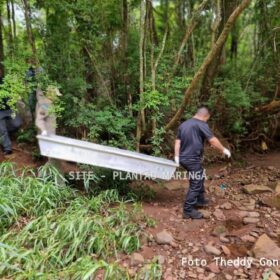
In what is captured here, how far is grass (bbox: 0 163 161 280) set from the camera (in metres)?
3.31

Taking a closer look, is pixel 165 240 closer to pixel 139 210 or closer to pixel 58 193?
pixel 139 210

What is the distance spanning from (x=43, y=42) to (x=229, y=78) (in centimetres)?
376

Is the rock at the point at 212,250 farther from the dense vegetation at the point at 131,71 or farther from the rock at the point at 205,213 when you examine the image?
the dense vegetation at the point at 131,71

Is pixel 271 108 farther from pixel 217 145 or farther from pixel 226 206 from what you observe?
pixel 217 145

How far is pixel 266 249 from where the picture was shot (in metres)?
3.65

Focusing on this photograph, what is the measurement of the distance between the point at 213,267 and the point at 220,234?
2.01 ft

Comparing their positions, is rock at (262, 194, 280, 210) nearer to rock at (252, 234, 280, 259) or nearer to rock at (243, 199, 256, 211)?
rock at (243, 199, 256, 211)

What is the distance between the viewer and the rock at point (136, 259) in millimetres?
3605

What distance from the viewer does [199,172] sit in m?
4.52

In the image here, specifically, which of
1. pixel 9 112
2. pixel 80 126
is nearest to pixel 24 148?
pixel 9 112

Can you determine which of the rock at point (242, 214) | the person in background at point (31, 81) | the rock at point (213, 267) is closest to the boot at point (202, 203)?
the rock at point (242, 214)

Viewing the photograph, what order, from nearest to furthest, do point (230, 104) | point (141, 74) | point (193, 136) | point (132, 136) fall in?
point (193, 136) → point (141, 74) → point (132, 136) → point (230, 104)

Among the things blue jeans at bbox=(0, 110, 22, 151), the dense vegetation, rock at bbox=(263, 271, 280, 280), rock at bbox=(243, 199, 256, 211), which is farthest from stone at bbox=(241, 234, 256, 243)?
blue jeans at bbox=(0, 110, 22, 151)

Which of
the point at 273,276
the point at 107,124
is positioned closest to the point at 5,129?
the point at 107,124
